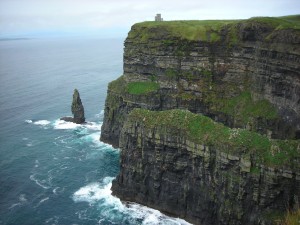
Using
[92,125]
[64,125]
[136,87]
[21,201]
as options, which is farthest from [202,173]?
[64,125]

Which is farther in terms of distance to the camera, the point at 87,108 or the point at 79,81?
the point at 79,81

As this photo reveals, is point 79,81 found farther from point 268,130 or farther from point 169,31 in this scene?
point 268,130

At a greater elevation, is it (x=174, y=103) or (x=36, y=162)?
(x=174, y=103)

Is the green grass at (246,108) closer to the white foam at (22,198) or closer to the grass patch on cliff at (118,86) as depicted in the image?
the grass patch on cliff at (118,86)

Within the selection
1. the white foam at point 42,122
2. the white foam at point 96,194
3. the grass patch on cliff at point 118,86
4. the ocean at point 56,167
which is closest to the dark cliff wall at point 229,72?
the grass patch on cliff at point 118,86

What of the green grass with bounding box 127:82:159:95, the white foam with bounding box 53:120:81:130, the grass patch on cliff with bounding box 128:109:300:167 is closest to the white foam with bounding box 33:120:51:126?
the white foam with bounding box 53:120:81:130

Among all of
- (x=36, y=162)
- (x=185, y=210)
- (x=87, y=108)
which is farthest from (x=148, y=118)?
(x=87, y=108)

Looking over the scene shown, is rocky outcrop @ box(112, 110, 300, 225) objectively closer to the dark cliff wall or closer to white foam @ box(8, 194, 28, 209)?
white foam @ box(8, 194, 28, 209)
